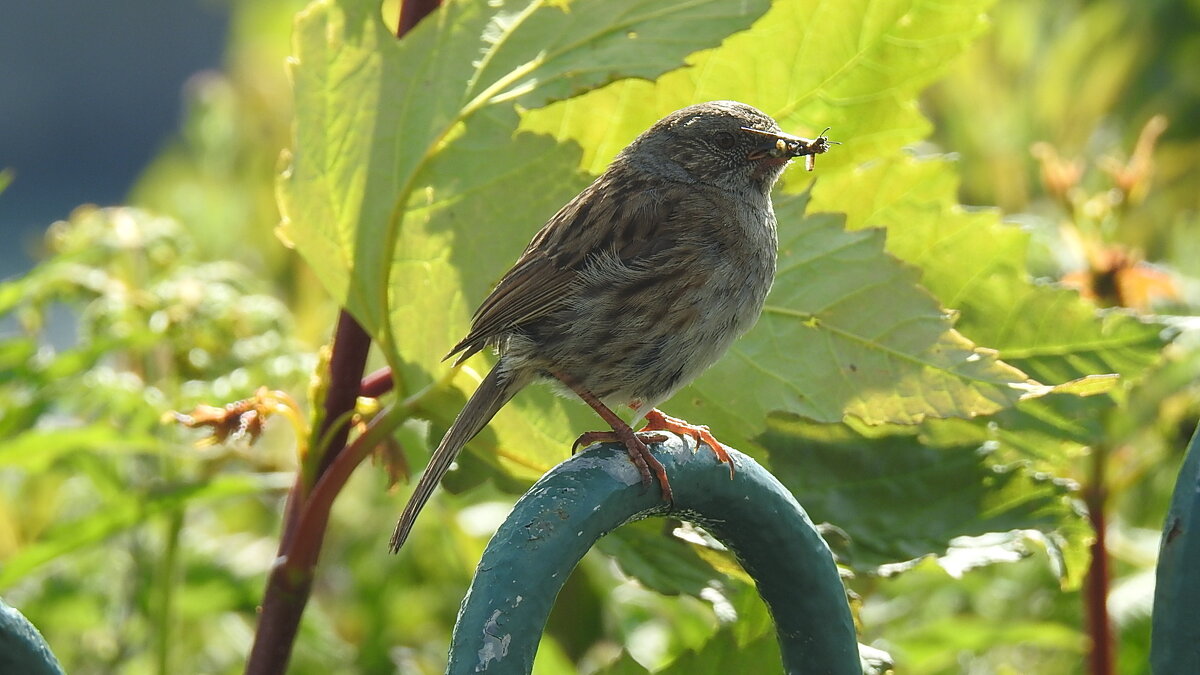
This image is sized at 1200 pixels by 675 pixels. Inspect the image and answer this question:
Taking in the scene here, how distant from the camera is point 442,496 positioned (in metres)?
2.38

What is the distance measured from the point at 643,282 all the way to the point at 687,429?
30 cm

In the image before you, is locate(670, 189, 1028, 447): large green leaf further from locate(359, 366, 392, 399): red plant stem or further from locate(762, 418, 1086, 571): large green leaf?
locate(359, 366, 392, 399): red plant stem

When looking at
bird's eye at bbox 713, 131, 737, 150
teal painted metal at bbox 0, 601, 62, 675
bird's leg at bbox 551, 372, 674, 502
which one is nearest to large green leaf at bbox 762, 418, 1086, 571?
bird's leg at bbox 551, 372, 674, 502

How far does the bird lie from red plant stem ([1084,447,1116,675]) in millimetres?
648

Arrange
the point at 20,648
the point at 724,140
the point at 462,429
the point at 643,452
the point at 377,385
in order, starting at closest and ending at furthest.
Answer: the point at 20,648, the point at 643,452, the point at 462,429, the point at 377,385, the point at 724,140

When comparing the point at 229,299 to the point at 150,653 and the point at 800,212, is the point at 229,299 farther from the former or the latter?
the point at 800,212

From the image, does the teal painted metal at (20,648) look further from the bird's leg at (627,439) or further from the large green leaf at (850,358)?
the large green leaf at (850,358)

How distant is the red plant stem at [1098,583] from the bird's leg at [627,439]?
775 mm

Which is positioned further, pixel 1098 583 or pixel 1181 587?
pixel 1098 583

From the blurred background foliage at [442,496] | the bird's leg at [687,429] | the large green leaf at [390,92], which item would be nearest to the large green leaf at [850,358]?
the bird's leg at [687,429]

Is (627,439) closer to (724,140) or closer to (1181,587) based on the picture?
(1181,587)

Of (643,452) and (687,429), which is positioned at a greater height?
(643,452)

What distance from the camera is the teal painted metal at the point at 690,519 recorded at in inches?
43.2

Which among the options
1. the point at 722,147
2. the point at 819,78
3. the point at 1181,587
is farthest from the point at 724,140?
the point at 1181,587
